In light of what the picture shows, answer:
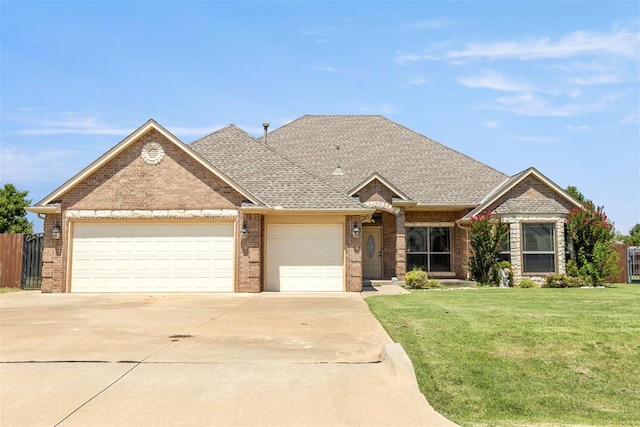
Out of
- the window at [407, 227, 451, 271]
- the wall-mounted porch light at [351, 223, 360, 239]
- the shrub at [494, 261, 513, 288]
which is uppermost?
the wall-mounted porch light at [351, 223, 360, 239]

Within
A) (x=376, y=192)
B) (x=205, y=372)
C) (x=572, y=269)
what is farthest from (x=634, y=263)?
(x=205, y=372)

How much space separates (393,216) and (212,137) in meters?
9.06

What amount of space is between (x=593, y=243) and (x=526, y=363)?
15.5m

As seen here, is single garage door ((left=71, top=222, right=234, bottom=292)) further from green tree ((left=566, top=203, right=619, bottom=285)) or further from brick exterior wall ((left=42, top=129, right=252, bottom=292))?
green tree ((left=566, top=203, right=619, bottom=285))

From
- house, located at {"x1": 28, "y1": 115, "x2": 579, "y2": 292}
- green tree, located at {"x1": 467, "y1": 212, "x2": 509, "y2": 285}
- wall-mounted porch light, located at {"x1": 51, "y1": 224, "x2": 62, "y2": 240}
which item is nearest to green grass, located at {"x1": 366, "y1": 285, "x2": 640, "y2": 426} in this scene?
house, located at {"x1": 28, "y1": 115, "x2": 579, "y2": 292}

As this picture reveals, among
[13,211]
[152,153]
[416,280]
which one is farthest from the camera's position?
[13,211]

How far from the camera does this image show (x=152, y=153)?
1752cm

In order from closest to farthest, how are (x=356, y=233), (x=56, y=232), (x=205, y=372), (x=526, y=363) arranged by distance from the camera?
(x=205, y=372) < (x=526, y=363) < (x=56, y=232) < (x=356, y=233)

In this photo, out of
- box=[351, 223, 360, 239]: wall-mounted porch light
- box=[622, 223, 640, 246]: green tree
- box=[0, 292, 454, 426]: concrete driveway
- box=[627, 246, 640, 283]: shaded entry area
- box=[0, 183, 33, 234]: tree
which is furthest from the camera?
box=[622, 223, 640, 246]: green tree

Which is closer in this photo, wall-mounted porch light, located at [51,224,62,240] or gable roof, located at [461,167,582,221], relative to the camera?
wall-mounted porch light, located at [51,224,62,240]

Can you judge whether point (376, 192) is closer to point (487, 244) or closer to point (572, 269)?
point (487, 244)

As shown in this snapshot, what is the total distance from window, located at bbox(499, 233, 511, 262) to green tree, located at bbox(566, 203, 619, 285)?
244cm

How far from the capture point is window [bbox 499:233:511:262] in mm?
20406

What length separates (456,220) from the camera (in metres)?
22.6
